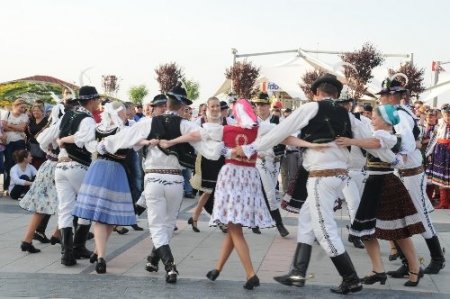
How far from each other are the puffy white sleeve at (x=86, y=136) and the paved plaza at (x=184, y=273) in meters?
1.21

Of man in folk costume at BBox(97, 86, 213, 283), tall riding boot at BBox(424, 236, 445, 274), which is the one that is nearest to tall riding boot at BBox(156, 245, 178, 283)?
man in folk costume at BBox(97, 86, 213, 283)

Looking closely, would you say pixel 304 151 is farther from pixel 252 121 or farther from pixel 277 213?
pixel 277 213

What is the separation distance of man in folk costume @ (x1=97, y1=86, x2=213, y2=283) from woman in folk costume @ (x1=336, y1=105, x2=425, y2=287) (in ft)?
5.39

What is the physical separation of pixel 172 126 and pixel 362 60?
2635 cm

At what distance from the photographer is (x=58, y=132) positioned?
24.7 ft

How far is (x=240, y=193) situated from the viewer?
6.33m

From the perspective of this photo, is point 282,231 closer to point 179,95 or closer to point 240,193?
point 240,193

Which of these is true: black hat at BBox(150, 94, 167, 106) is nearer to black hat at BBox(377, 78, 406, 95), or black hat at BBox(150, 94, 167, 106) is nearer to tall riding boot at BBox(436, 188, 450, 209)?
black hat at BBox(377, 78, 406, 95)

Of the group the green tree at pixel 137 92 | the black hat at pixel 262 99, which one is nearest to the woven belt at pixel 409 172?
the black hat at pixel 262 99

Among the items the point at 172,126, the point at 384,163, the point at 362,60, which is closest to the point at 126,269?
the point at 172,126

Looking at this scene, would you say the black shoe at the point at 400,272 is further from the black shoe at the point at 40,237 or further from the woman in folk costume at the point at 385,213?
the black shoe at the point at 40,237

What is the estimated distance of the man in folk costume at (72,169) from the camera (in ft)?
23.6

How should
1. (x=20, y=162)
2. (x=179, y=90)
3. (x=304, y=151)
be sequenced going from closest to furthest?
(x=304, y=151), (x=179, y=90), (x=20, y=162)

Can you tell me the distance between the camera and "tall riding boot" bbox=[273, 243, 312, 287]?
614 centimetres
